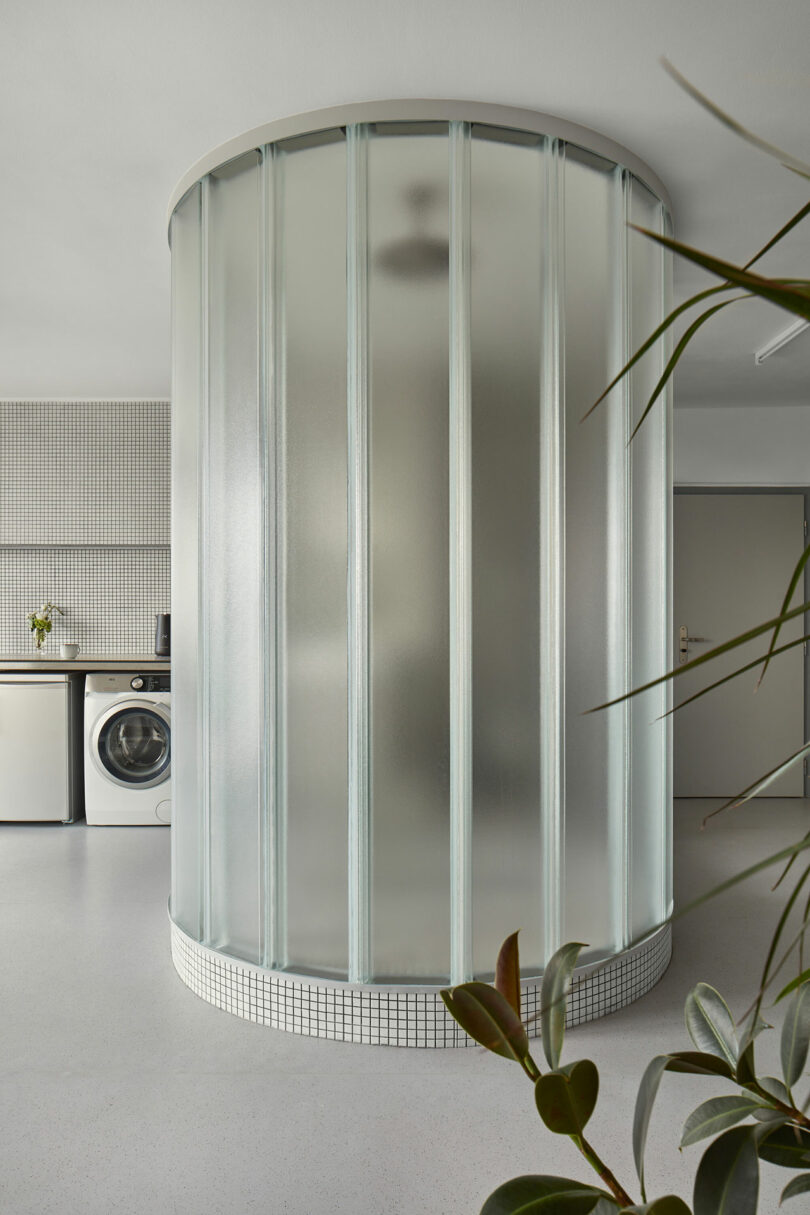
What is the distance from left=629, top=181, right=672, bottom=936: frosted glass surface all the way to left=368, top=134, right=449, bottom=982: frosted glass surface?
2.11 ft

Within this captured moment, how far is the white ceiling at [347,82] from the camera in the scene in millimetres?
2172

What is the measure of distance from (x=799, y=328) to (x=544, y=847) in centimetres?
299

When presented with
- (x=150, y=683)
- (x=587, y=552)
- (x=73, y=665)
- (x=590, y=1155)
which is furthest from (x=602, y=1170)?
(x=73, y=665)

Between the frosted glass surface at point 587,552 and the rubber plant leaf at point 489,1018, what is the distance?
2122 millimetres

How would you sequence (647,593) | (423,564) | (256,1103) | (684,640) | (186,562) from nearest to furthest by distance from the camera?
(256,1103)
(423,564)
(647,593)
(186,562)
(684,640)

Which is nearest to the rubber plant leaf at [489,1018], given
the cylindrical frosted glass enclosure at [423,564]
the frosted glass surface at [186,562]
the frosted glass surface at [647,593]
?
the cylindrical frosted glass enclosure at [423,564]

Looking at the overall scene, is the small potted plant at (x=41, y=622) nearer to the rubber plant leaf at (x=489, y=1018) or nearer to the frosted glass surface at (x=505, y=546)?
the frosted glass surface at (x=505, y=546)

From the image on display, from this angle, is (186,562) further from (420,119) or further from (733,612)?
(733,612)

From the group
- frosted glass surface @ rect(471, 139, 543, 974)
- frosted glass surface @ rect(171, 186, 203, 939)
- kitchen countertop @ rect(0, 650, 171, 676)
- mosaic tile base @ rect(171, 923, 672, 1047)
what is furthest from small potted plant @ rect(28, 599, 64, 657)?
frosted glass surface @ rect(471, 139, 543, 974)

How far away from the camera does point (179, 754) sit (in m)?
3.04

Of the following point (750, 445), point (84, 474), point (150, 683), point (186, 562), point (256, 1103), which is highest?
point (750, 445)

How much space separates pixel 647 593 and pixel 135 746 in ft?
11.4

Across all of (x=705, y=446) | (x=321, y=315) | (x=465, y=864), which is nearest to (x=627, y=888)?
(x=465, y=864)

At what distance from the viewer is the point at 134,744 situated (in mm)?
5312
